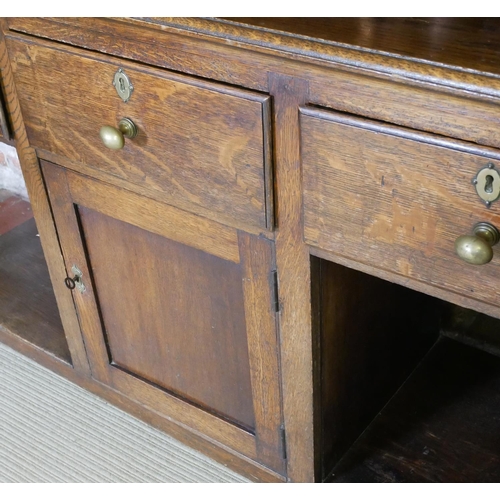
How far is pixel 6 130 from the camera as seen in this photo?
1004mm

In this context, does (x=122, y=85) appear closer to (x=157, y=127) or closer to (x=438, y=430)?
(x=157, y=127)

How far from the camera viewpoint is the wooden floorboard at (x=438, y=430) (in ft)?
3.47

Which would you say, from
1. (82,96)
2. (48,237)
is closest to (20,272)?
(48,237)

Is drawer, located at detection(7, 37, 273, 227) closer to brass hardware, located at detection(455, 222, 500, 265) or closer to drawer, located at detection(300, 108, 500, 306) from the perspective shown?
drawer, located at detection(300, 108, 500, 306)

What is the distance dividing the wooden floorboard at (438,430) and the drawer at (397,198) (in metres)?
0.45

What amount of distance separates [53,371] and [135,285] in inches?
16.0

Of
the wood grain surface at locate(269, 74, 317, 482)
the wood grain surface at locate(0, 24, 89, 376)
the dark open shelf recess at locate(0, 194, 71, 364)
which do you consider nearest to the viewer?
the wood grain surface at locate(269, 74, 317, 482)

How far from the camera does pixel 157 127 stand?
823mm

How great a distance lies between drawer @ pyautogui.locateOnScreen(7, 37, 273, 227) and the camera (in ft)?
2.49

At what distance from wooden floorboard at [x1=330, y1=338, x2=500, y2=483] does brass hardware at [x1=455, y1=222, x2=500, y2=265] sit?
1.71 feet

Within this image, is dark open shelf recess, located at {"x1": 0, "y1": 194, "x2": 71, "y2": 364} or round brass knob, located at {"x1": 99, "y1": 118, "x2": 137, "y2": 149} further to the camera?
dark open shelf recess, located at {"x1": 0, "y1": 194, "x2": 71, "y2": 364}

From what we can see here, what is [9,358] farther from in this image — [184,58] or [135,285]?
[184,58]

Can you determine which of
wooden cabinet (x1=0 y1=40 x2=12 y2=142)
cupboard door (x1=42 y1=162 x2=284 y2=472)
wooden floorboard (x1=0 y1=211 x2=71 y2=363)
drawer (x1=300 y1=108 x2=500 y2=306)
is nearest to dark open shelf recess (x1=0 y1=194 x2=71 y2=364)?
wooden floorboard (x1=0 y1=211 x2=71 y2=363)

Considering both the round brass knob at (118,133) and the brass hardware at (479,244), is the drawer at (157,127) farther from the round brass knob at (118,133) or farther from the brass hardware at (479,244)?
the brass hardware at (479,244)
